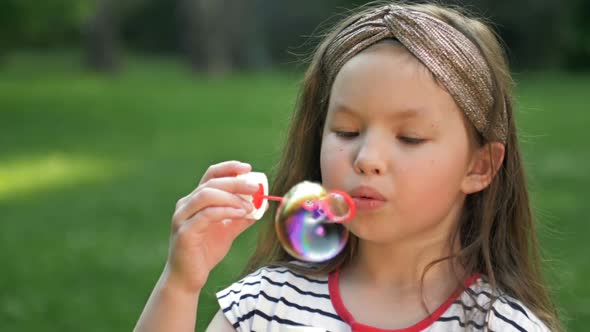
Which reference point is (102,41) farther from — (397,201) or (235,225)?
(397,201)

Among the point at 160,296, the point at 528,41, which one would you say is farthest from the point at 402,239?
the point at 528,41

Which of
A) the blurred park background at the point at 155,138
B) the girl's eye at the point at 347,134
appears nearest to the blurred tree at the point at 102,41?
the blurred park background at the point at 155,138

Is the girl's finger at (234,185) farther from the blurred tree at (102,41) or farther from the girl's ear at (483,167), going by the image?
the blurred tree at (102,41)

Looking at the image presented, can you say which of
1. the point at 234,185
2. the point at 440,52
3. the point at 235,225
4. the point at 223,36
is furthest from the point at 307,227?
the point at 223,36

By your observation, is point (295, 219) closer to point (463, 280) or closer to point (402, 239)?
point (402, 239)

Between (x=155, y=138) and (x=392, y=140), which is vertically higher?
(x=392, y=140)

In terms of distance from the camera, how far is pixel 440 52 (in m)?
2.16

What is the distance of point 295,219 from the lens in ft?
7.27

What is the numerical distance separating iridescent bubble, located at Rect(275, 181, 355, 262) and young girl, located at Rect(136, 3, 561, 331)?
0.28ft

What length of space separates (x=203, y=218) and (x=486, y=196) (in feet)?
2.46

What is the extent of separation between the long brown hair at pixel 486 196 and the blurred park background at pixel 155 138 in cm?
37

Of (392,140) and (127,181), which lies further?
(127,181)

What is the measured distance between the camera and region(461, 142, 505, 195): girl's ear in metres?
2.26

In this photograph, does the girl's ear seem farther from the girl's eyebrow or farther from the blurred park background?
the blurred park background
